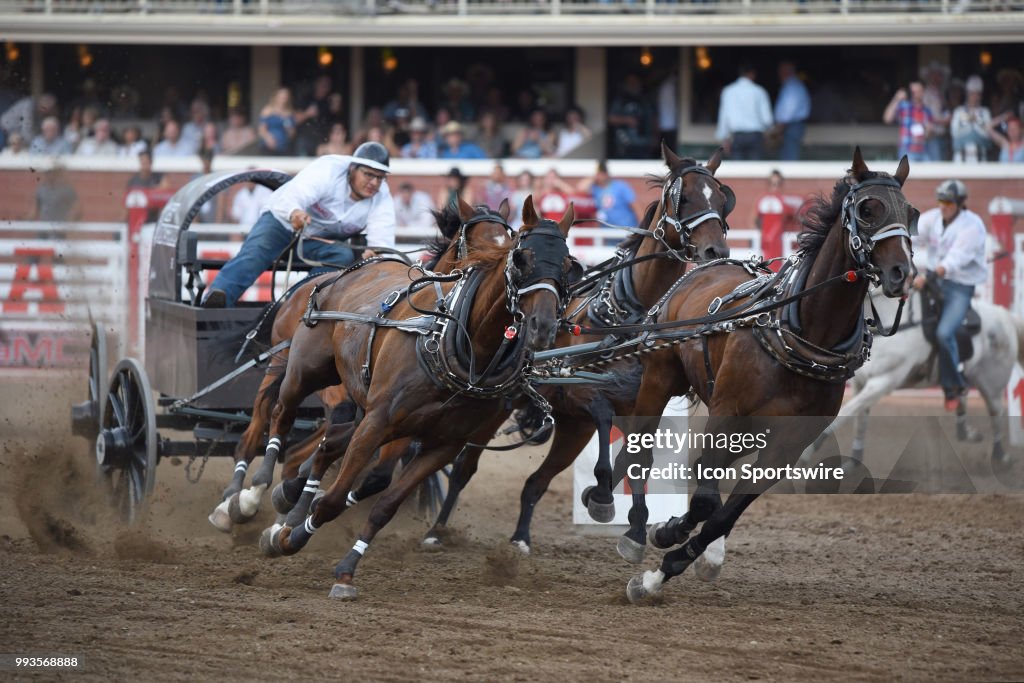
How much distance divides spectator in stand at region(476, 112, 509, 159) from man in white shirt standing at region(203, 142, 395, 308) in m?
9.83

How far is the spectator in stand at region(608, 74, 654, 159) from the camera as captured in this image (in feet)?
59.1

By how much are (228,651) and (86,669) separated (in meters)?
0.56

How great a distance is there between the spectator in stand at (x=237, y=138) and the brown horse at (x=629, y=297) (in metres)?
11.4

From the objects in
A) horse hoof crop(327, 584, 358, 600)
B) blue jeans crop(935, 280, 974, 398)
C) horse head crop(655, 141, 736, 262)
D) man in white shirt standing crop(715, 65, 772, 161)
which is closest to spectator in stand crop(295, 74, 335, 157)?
man in white shirt standing crop(715, 65, 772, 161)

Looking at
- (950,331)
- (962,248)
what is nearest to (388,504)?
(950,331)

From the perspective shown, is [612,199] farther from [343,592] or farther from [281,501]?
[343,592]

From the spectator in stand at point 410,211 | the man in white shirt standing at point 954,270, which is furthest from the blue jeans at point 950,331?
the spectator in stand at point 410,211

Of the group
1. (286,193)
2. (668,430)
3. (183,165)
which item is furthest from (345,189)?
(183,165)

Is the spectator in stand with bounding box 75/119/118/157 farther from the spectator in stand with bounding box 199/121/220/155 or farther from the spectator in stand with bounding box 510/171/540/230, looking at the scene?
the spectator in stand with bounding box 510/171/540/230

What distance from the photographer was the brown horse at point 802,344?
5715 millimetres

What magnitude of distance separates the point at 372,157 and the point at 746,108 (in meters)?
9.72

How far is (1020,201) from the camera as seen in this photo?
600 inches

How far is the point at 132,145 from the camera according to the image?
712 inches

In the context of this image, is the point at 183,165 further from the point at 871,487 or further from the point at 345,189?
the point at 871,487
